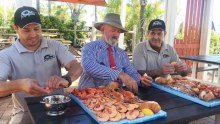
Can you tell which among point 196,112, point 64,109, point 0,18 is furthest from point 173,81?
point 0,18

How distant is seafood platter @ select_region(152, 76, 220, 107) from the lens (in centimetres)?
180

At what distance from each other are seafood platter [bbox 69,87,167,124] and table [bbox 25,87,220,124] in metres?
0.04

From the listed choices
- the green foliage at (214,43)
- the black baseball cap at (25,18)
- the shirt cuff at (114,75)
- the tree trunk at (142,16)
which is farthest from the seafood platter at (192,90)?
the green foliage at (214,43)

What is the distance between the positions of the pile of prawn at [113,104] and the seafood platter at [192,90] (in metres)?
0.49

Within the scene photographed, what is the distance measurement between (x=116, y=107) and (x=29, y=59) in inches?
42.3

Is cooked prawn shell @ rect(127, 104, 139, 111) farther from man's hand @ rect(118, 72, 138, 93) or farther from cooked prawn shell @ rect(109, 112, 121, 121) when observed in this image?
man's hand @ rect(118, 72, 138, 93)

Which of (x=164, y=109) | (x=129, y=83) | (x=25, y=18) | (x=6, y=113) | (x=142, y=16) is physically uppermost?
(x=142, y=16)

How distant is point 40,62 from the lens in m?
2.20

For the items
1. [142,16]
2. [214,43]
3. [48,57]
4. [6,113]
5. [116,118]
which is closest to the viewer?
[116,118]

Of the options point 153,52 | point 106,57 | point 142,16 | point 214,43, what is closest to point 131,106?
point 106,57

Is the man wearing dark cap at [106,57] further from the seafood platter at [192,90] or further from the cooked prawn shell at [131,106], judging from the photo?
the cooked prawn shell at [131,106]

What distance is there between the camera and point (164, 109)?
1661mm

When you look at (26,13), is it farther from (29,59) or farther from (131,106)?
(131,106)

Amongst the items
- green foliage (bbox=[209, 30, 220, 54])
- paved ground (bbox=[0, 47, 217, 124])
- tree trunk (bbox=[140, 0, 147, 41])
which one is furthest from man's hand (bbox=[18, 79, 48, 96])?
green foliage (bbox=[209, 30, 220, 54])
